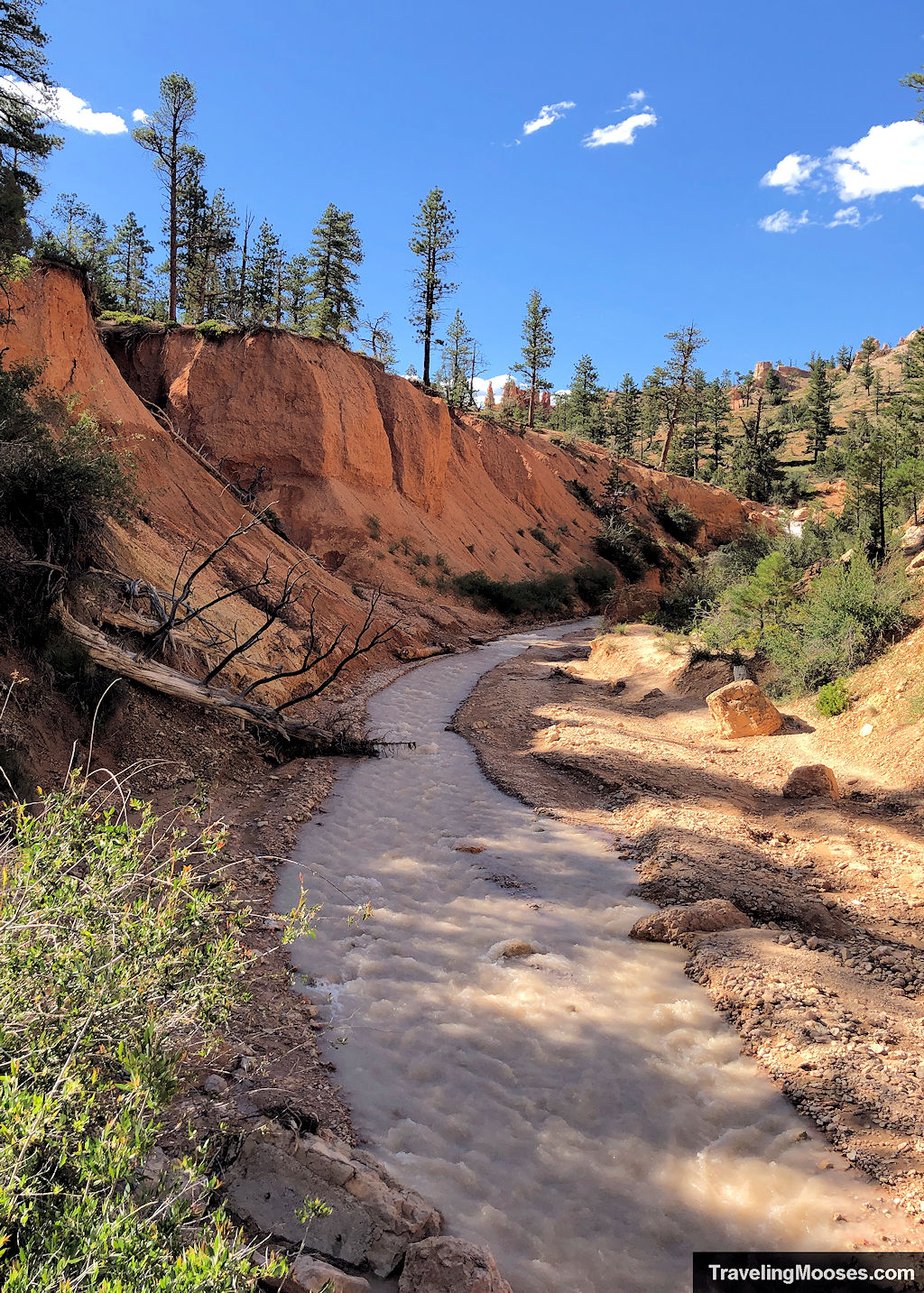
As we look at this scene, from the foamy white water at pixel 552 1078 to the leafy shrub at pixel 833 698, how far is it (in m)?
5.10

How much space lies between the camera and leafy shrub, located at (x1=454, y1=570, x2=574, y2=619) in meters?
25.9

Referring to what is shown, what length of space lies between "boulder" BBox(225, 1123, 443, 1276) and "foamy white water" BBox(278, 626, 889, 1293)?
35 cm

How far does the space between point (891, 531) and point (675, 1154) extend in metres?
13.9

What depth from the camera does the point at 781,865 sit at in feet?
21.4

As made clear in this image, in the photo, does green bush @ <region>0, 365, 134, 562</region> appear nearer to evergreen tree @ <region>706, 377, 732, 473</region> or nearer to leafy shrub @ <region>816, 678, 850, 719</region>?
leafy shrub @ <region>816, 678, 850, 719</region>

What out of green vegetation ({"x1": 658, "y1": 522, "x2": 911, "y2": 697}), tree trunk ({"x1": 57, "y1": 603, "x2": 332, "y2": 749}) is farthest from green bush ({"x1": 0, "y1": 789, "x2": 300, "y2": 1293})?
green vegetation ({"x1": 658, "y1": 522, "x2": 911, "y2": 697})

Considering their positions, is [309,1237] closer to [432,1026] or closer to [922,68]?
[432,1026]

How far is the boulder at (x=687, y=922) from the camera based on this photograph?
5.43 metres

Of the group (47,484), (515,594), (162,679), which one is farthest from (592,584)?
(47,484)

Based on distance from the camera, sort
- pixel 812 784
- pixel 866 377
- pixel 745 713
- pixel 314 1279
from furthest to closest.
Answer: pixel 866 377
pixel 745 713
pixel 812 784
pixel 314 1279

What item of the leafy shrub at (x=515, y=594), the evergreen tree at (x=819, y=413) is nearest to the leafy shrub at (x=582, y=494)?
the leafy shrub at (x=515, y=594)

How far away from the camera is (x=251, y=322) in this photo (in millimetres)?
24328

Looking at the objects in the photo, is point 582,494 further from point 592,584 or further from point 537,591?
point 537,591

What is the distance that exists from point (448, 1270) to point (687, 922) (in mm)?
3400
